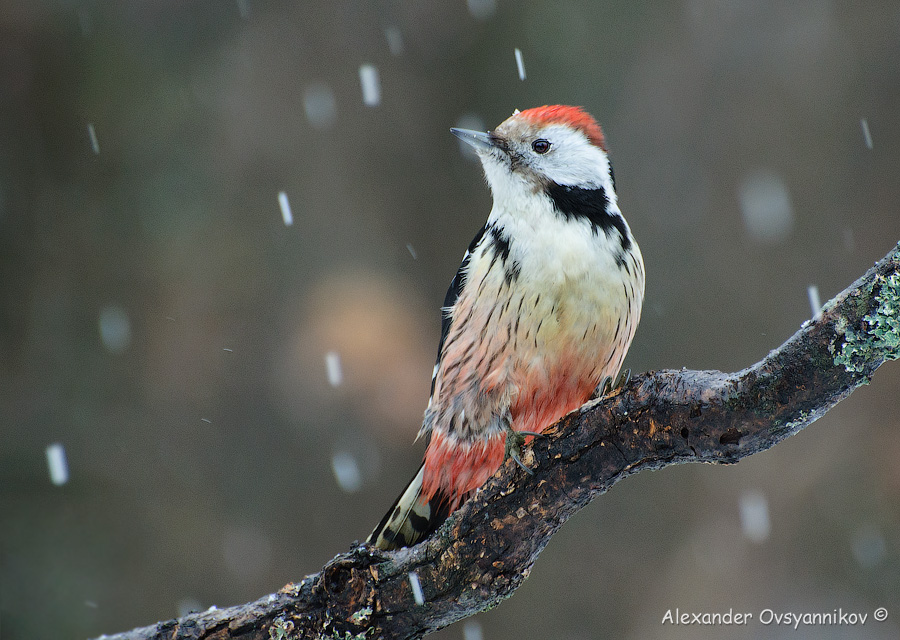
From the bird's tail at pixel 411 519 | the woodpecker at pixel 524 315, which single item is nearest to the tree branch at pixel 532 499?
the woodpecker at pixel 524 315

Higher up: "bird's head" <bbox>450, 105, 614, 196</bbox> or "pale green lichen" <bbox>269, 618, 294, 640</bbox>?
"bird's head" <bbox>450, 105, 614, 196</bbox>

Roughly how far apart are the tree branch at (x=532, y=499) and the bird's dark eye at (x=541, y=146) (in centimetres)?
112

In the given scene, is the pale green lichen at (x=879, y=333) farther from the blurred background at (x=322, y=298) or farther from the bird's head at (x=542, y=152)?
the blurred background at (x=322, y=298)

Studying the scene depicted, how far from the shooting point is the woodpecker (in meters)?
2.25

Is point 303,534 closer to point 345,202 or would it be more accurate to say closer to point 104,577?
point 104,577

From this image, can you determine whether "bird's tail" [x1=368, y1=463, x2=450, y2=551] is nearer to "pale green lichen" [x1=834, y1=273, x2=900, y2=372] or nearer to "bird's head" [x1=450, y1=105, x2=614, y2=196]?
"bird's head" [x1=450, y1=105, x2=614, y2=196]

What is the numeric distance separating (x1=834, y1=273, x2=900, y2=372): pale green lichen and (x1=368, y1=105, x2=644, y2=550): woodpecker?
2.95ft

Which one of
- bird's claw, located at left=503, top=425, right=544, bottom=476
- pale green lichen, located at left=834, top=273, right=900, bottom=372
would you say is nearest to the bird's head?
bird's claw, located at left=503, top=425, right=544, bottom=476

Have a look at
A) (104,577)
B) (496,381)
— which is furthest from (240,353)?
(496,381)

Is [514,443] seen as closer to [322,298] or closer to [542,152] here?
[542,152]

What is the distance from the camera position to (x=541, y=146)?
2.65 metres

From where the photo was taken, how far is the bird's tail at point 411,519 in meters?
2.44

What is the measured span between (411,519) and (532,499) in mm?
653

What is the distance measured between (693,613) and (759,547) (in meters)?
0.58
